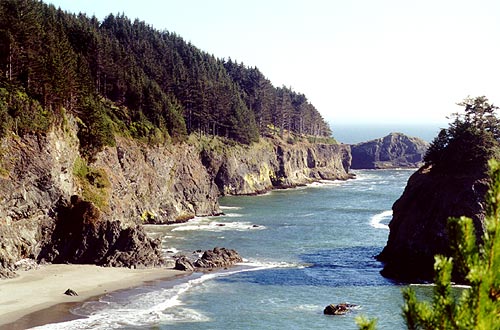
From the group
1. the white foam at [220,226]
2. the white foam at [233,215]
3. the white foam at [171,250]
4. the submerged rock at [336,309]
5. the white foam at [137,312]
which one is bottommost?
the submerged rock at [336,309]

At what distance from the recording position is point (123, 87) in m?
101

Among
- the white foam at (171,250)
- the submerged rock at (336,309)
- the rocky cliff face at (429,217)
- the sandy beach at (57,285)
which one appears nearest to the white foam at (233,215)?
the white foam at (171,250)

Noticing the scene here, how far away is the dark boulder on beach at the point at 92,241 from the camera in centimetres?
6044

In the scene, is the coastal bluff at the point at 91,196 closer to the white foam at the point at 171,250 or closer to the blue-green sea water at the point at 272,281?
the white foam at the point at 171,250

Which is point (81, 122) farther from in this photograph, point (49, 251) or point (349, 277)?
point (349, 277)

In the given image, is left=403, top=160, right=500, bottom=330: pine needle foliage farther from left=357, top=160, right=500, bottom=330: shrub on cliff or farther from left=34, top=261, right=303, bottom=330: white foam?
left=34, top=261, right=303, bottom=330: white foam

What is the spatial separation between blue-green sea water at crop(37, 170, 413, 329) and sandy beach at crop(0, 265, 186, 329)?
6.52 ft

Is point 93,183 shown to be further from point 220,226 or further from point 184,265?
point 220,226

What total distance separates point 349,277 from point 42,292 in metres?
28.8

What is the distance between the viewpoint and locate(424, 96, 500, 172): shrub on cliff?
62.2m

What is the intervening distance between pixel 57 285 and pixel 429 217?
3696cm

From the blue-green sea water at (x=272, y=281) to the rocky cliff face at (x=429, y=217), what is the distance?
3.05 metres

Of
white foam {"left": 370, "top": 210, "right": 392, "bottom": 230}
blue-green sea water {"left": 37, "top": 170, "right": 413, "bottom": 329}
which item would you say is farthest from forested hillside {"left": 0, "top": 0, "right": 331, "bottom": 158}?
white foam {"left": 370, "top": 210, "right": 392, "bottom": 230}

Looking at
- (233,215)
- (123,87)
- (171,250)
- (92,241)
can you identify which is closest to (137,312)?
(92,241)
